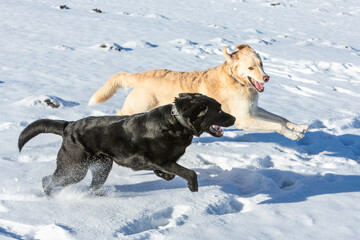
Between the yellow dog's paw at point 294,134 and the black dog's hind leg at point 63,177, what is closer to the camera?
the black dog's hind leg at point 63,177

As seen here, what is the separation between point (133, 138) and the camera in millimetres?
3709

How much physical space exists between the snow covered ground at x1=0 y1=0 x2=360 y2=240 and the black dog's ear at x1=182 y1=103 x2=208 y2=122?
2.83 ft

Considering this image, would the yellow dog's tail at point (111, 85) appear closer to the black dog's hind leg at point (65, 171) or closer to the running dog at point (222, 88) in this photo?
the running dog at point (222, 88)

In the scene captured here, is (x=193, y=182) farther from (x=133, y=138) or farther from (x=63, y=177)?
(x=63, y=177)

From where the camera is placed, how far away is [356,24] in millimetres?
19281

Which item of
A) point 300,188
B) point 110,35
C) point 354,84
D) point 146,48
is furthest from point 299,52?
point 300,188

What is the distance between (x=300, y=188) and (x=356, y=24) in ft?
58.5

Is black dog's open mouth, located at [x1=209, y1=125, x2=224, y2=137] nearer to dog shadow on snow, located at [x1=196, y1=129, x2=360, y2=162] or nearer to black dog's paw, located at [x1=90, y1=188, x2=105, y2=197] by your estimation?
black dog's paw, located at [x1=90, y1=188, x2=105, y2=197]

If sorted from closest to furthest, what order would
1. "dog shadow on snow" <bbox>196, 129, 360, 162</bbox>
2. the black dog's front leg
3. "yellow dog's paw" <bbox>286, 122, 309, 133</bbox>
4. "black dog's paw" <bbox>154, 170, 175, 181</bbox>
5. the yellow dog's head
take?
the black dog's front leg → "black dog's paw" <bbox>154, 170, 175, 181</bbox> → the yellow dog's head → "yellow dog's paw" <bbox>286, 122, 309, 133</bbox> → "dog shadow on snow" <bbox>196, 129, 360, 162</bbox>

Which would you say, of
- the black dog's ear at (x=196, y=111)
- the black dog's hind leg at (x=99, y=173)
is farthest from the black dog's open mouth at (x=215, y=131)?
the black dog's hind leg at (x=99, y=173)

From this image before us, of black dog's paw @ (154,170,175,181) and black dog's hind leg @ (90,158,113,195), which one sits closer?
black dog's hind leg @ (90,158,113,195)

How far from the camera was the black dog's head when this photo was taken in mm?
3539

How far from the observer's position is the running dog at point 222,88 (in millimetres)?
5051

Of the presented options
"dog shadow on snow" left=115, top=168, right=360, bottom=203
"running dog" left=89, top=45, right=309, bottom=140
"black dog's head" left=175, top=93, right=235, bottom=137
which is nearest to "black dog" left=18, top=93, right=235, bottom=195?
"black dog's head" left=175, top=93, right=235, bottom=137
